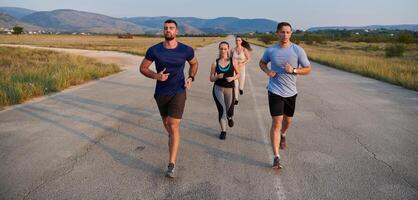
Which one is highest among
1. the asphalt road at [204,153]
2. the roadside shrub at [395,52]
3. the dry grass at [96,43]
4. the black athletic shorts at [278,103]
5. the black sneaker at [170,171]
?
the black athletic shorts at [278,103]

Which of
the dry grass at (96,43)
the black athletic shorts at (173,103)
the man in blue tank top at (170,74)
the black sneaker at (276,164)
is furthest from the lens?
the dry grass at (96,43)

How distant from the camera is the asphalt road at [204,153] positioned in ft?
15.3

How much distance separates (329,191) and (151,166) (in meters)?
2.34

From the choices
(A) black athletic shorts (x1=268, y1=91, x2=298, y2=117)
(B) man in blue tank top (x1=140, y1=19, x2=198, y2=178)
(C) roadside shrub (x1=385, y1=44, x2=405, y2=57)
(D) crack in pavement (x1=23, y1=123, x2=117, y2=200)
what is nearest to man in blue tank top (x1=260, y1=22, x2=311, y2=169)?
(A) black athletic shorts (x1=268, y1=91, x2=298, y2=117)

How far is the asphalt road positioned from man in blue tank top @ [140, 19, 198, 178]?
2.12 feet

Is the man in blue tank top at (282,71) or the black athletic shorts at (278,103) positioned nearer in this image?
the man in blue tank top at (282,71)

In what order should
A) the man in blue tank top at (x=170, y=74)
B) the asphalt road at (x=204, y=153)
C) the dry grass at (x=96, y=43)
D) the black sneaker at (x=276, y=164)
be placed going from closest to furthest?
the asphalt road at (x=204, y=153)
the man in blue tank top at (x=170, y=74)
the black sneaker at (x=276, y=164)
the dry grass at (x=96, y=43)

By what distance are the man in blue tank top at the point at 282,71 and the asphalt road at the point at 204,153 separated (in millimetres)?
685

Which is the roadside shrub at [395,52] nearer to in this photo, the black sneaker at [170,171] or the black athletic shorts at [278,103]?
the black athletic shorts at [278,103]

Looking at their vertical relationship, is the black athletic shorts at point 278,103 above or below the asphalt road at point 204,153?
above

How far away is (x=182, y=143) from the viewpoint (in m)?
6.71

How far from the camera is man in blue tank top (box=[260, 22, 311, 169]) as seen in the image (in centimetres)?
524

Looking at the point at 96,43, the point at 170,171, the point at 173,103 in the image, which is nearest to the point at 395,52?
the point at 173,103

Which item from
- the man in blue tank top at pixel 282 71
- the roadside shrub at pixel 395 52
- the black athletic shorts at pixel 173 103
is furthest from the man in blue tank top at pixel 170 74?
the roadside shrub at pixel 395 52
